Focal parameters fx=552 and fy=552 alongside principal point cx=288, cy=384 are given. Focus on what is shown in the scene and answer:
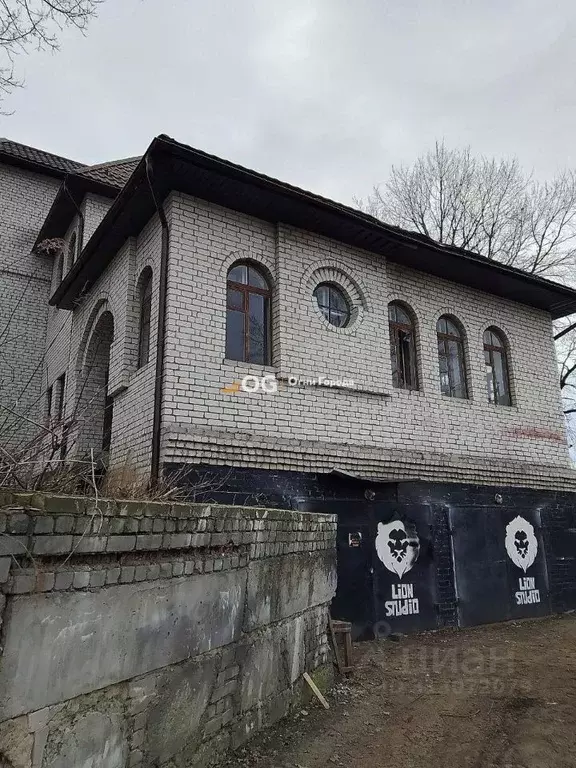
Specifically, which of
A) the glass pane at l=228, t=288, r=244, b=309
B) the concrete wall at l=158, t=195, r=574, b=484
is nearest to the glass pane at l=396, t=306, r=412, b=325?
the concrete wall at l=158, t=195, r=574, b=484

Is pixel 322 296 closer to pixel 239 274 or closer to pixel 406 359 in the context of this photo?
pixel 239 274

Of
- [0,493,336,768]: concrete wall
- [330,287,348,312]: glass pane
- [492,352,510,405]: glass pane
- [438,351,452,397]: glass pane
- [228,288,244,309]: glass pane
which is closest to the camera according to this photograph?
[0,493,336,768]: concrete wall

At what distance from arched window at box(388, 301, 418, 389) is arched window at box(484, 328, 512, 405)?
1682 millimetres

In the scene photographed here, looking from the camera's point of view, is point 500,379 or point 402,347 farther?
point 500,379

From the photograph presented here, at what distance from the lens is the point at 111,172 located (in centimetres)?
1152

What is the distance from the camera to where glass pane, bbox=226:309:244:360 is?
7039mm

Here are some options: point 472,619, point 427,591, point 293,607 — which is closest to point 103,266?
point 293,607

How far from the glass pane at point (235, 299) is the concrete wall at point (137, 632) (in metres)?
3.37

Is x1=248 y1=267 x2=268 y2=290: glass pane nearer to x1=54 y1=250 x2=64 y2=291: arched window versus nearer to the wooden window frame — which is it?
the wooden window frame

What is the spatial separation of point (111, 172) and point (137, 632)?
35.3ft

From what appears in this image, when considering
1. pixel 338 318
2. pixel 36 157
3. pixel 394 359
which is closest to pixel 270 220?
pixel 338 318

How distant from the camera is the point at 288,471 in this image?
275 inches

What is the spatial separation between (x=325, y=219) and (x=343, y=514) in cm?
403

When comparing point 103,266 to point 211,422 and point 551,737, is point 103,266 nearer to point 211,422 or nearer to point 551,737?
point 211,422
